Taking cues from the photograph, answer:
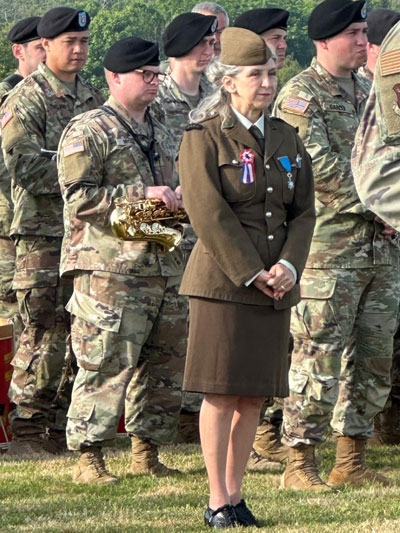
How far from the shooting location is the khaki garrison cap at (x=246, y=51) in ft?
17.3

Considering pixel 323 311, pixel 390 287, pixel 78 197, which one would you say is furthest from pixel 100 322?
pixel 390 287

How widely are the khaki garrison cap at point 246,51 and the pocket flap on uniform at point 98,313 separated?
157 centimetres

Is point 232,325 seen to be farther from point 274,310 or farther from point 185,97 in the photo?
point 185,97

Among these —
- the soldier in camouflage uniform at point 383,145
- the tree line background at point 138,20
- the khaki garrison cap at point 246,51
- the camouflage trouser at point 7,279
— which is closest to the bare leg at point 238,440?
the khaki garrison cap at point 246,51

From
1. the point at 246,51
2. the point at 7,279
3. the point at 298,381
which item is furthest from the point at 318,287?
the point at 7,279

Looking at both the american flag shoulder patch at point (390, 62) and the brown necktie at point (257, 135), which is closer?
the american flag shoulder patch at point (390, 62)

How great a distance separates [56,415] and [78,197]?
2012 mm

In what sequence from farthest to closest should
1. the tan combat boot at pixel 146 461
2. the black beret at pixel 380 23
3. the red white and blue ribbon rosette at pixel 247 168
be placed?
the black beret at pixel 380 23 < the tan combat boot at pixel 146 461 < the red white and blue ribbon rosette at pixel 247 168

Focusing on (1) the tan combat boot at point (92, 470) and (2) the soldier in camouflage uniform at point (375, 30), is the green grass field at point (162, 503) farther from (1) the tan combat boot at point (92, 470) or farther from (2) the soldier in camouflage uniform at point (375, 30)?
(2) the soldier in camouflage uniform at point (375, 30)

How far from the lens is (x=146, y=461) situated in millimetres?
6719

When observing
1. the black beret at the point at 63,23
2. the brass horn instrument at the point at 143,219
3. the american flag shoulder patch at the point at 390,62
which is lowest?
the brass horn instrument at the point at 143,219

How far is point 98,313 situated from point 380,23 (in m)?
3.00

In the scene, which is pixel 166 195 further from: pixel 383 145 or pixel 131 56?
pixel 383 145

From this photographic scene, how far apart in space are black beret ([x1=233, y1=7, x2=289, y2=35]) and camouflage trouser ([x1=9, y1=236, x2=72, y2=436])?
72.2 inches
